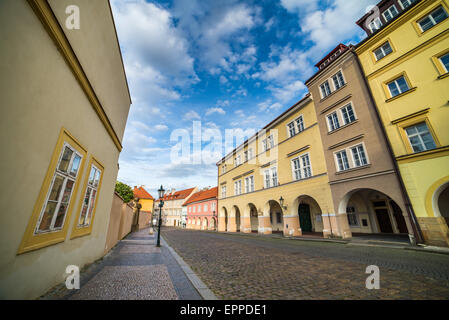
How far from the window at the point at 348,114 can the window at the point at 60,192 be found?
15930 mm

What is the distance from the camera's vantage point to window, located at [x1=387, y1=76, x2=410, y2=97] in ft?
35.6

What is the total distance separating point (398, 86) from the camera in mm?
11109

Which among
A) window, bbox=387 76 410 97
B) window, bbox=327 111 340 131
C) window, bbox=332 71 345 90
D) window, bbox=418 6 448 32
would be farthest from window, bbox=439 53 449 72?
window, bbox=327 111 340 131

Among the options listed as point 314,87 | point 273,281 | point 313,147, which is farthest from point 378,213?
point 273,281

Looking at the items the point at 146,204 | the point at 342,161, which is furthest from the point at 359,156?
the point at 146,204

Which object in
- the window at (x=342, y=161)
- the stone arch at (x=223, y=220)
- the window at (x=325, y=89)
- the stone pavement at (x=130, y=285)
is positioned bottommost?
the stone pavement at (x=130, y=285)

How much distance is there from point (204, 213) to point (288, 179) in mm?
23302

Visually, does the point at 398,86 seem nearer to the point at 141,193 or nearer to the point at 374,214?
the point at 374,214

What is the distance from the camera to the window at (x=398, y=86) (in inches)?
428

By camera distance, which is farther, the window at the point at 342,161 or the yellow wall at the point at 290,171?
the yellow wall at the point at 290,171

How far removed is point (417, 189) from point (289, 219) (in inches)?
349

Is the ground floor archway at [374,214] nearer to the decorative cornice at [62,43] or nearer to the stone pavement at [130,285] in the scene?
the stone pavement at [130,285]

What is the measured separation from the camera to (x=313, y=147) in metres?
15.3

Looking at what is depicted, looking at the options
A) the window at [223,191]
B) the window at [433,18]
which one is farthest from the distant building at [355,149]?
the window at [223,191]
